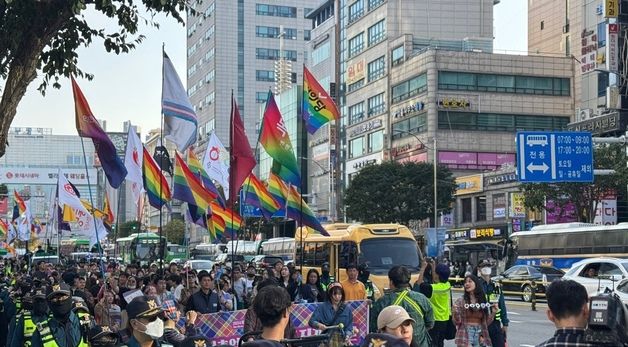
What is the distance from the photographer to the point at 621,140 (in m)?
26.1

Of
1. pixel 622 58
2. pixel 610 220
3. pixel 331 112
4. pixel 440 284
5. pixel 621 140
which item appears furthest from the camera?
pixel 610 220

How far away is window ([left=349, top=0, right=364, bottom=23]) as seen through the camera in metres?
85.2

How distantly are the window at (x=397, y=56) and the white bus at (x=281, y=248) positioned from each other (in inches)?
1217

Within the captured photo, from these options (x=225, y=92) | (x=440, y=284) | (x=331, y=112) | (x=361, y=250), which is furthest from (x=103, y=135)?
(x=225, y=92)

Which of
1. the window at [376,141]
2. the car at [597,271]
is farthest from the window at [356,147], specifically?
the car at [597,271]

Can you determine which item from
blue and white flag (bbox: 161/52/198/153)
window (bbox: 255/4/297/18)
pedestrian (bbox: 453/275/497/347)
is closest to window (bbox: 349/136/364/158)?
window (bbox: 255/4/297/18)

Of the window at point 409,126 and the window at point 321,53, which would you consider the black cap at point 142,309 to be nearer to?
the window at point 409,126

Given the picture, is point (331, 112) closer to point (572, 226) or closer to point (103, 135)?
point (103, 135)

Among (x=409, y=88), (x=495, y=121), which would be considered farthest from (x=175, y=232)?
(x=495, y=121)

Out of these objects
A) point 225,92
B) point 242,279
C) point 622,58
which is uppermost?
point 225,92

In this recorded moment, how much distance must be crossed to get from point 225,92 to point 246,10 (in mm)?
11551

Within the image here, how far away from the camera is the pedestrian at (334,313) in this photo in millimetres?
10227

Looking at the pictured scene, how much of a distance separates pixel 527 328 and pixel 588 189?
95.9 ft

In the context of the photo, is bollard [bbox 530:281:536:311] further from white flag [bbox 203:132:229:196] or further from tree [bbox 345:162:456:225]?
tree [bbox 345:162:456:225]
